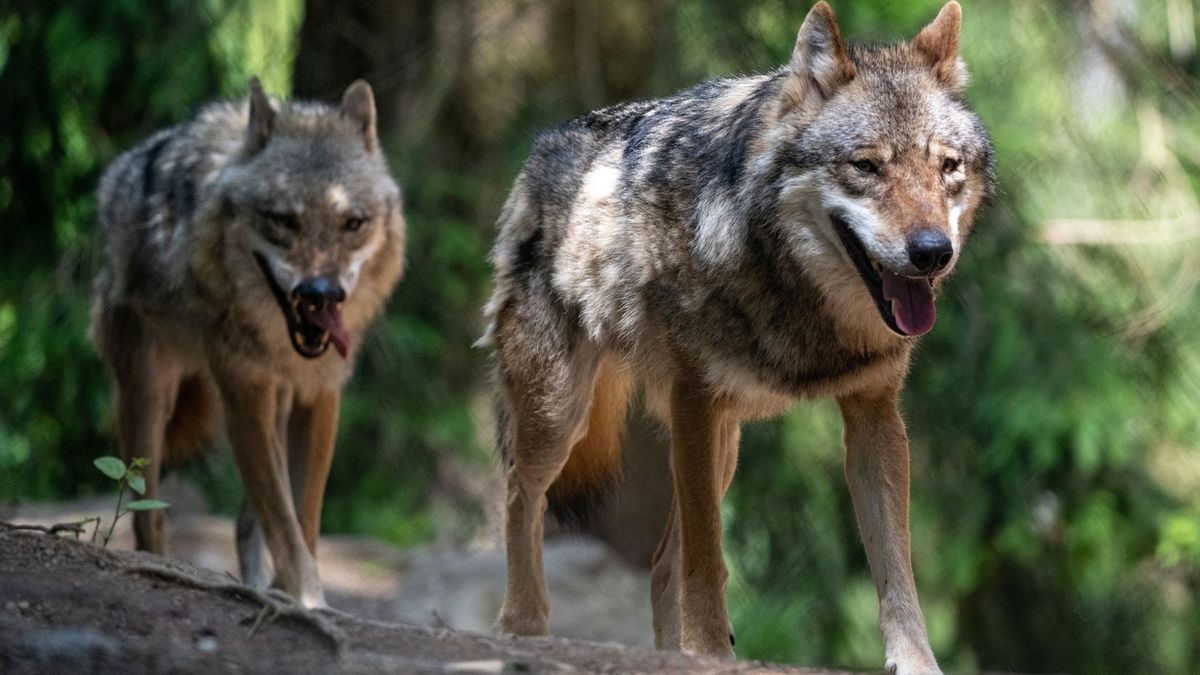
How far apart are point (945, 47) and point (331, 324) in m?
2.87

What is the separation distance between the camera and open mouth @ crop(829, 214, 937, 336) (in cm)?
400

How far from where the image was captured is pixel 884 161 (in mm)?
4031

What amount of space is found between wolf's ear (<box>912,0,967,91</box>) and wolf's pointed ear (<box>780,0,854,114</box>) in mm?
252

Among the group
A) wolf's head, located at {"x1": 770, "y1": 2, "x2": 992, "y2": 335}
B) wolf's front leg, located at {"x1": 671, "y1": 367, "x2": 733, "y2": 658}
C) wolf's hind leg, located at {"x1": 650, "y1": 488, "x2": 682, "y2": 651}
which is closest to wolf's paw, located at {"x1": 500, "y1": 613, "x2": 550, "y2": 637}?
wolf's hind leg, located at {"x1": 650, "y1": 488, "x2": 682, "y2": 651}

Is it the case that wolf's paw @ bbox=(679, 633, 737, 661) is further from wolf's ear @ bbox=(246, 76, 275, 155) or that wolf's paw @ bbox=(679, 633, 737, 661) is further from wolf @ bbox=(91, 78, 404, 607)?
wolf's ear @ bbox=(246, 76, 275, 155)

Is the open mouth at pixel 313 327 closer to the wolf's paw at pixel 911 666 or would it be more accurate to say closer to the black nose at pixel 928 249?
the wolf's paw at pixel 911 666

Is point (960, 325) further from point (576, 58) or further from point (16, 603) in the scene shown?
point (16, 603)

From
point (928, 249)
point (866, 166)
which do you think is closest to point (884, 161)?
point (866, 166)

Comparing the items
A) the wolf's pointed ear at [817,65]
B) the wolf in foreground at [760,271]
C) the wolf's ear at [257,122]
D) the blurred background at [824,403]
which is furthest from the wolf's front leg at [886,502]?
the blurred background at [824,403]

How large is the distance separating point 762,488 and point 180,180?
3.68m

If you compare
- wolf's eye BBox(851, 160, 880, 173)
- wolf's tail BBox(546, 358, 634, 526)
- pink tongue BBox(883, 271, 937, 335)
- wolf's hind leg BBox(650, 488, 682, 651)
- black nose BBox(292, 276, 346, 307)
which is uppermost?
wolf's eye BBox(851, 160, 880, 173)

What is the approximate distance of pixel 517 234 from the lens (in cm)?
543

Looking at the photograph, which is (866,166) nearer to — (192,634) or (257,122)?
(192,634)

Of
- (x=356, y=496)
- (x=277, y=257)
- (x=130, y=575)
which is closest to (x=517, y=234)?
(x=277, y=257)
